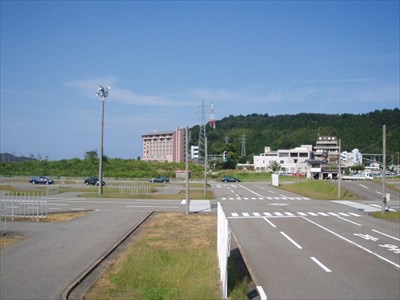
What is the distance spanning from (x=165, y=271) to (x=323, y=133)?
14697cm

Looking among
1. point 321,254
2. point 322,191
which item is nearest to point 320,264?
point 321,254

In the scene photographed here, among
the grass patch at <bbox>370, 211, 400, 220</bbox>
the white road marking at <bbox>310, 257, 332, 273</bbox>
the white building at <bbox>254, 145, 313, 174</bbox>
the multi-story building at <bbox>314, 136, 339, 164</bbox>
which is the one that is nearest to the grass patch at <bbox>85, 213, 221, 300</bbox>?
the white road marking at <bbox>310, 257, 332, 273</bbox>

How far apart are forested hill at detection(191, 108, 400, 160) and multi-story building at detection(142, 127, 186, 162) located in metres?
8.25

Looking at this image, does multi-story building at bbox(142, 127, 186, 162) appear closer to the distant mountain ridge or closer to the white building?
the white building

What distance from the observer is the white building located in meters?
120

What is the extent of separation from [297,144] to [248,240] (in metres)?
136

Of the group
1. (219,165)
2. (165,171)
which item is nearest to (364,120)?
(219,165)

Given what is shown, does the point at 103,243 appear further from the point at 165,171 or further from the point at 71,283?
the point at 165,171

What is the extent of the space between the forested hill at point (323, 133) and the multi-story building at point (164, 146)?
8.25 metres

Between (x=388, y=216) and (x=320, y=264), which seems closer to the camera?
(x=320, y=264)

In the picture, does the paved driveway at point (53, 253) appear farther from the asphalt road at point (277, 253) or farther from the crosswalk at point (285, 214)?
the crosswalk at point (285, 214)

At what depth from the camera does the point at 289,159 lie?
396ft

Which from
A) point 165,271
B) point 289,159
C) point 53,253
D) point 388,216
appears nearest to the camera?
point 165,271

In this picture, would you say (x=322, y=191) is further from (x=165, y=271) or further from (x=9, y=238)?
(x=165, y=271)
